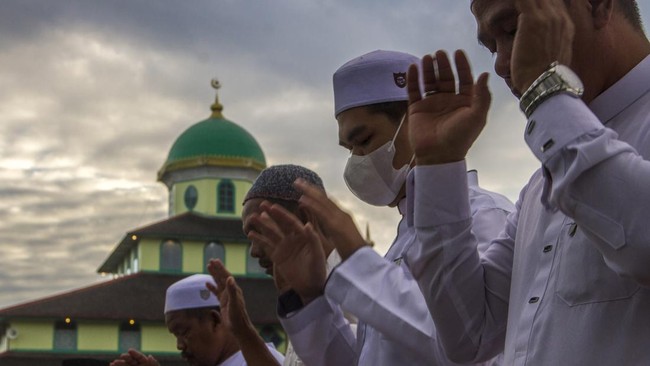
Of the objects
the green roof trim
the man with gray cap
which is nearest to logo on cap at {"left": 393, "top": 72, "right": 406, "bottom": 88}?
the man with gray cap

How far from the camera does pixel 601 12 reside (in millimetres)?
2209

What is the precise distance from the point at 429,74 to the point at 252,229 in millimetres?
1696

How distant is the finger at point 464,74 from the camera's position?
245 centimetres

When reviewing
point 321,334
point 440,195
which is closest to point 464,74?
point 440,195

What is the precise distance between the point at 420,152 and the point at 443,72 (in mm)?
230

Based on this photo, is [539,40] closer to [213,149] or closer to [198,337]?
[198,337]

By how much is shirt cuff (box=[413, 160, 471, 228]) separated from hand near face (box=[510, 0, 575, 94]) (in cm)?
30

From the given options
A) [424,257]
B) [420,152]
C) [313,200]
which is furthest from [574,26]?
[313,200]

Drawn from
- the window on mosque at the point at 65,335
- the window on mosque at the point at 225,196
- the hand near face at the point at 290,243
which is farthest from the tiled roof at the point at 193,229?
the hand near face at the point at 290,243

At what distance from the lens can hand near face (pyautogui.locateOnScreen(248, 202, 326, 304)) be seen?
11.1 feet

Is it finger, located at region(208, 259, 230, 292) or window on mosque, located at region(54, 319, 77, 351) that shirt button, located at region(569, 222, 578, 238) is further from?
window on mosque, located at region(54, 319, 77, 351)

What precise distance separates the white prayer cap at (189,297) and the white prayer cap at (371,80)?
2.87 m

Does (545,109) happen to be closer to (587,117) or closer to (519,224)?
(587,117)

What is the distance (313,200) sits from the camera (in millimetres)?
2900
